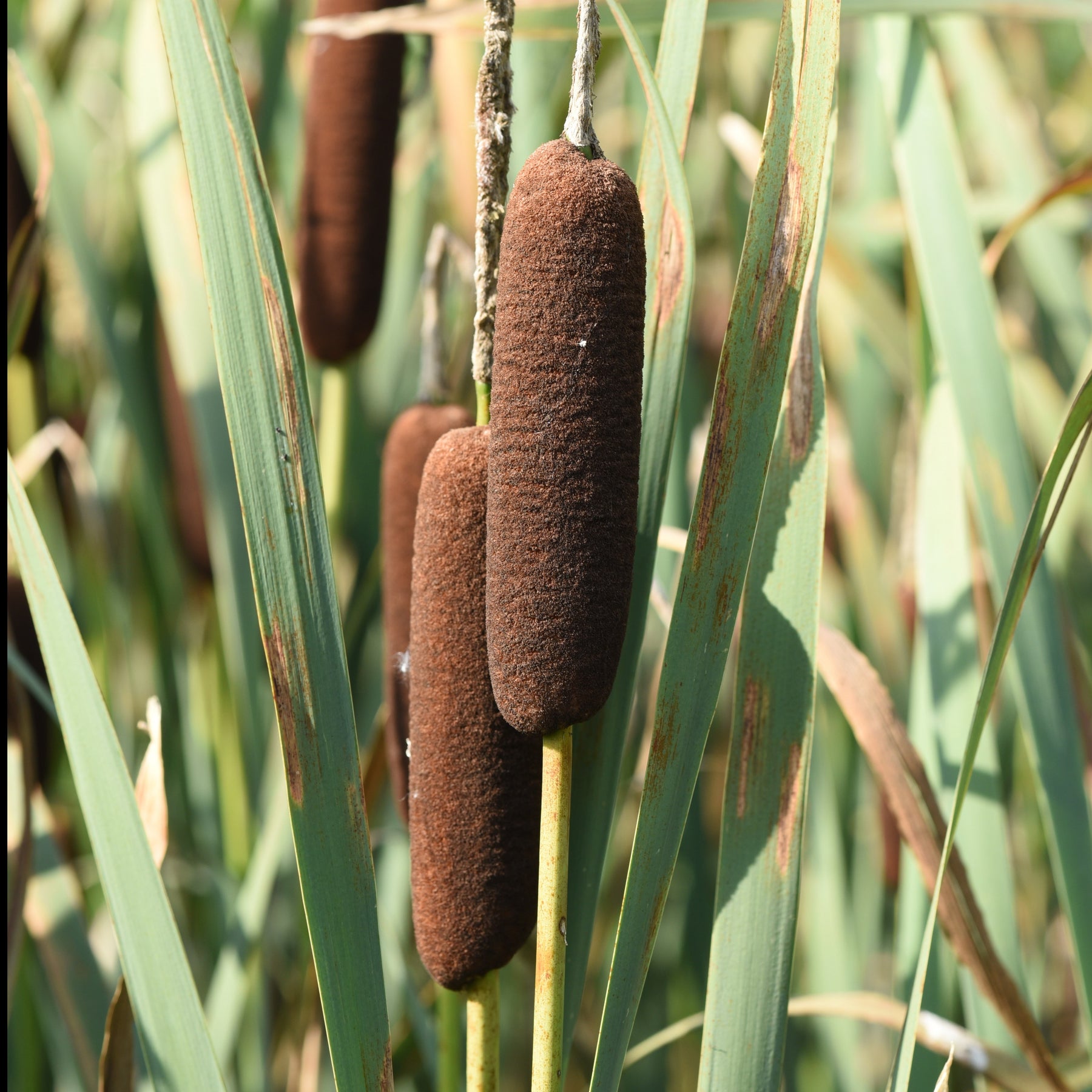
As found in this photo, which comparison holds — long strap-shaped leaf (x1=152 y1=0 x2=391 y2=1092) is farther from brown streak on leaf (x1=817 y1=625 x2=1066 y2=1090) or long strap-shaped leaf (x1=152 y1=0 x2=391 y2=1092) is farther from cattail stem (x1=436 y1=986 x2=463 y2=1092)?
brown streak on leaf (x1=817 y1=625 x2=1066 y2=1090)

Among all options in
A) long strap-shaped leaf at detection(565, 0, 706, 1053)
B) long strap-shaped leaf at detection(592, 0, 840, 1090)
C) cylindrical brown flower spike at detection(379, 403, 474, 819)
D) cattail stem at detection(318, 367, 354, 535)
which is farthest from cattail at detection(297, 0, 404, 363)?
long strap-shaped leaf at detection(592, 0, 840, 1090)

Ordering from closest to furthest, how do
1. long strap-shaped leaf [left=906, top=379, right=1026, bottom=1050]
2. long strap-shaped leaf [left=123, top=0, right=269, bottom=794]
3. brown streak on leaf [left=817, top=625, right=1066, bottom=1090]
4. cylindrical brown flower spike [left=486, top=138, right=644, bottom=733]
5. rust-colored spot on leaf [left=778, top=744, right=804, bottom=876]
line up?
cylindrical brown flower spike [left=486, top=138, right=644, bottom=733] < rust-colored spot on leaf [left=778, top=744, right=804, bottom=876] < brown streak on leaf [left=817, top=625, right=1066, bottom=1090] < long strap-shaped leaf [left=906, top=379, right=1026, bottom=1050] < long strap-shaped leaf [left=123, top=0, right=269, bottom=794]

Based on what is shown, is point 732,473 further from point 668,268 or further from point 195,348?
point 195,348

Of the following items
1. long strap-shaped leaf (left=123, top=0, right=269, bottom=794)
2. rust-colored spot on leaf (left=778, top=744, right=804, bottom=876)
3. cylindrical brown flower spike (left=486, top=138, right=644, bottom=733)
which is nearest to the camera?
cylindrical brown flower spike (left=486, top=138, right=644, bottom=733)

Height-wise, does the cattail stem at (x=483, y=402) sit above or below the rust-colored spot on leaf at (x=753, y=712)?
above

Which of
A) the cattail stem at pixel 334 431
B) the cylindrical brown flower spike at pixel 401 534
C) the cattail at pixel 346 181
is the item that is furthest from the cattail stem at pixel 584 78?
the cattail stem at pixel 334 431

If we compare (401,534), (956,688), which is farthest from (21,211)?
(956,688)

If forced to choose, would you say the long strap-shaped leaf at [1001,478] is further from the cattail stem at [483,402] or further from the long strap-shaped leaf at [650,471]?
the cattail stem at [483,402]

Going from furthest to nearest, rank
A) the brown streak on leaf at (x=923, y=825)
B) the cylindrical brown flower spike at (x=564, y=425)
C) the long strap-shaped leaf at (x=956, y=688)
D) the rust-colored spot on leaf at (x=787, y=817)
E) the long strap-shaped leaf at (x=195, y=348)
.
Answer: the long strap-shaped leaf at (x=195, y=348) → the long strap-shaped leaf at (x=956, y=688) → the brown streak on leaf at (x=923, y=825) → the rust-colored spot on leaf at (x=787, y=817) → the cylindrical brown flower spike at (x=564, y=425)
